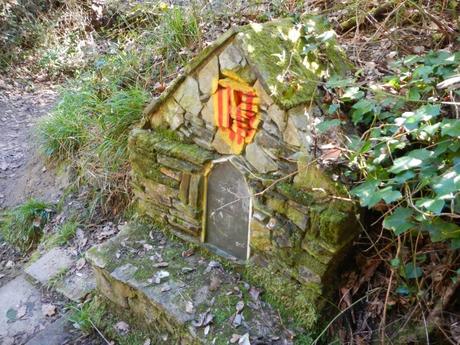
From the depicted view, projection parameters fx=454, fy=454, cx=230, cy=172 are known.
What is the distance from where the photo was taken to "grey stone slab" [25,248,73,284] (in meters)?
4.00

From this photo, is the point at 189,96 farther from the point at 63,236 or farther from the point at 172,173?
the point at 63,236

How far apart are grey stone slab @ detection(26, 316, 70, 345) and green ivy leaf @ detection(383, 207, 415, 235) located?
2.60m

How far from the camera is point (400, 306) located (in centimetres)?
245

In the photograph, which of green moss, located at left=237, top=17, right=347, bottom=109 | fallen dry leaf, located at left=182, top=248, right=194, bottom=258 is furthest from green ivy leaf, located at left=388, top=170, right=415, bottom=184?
fallen dry leaf, located at left=182, top=248, right=194, bottom=258

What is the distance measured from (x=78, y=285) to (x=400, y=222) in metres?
2.83

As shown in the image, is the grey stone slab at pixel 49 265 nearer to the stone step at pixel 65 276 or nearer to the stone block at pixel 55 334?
the stone step at pixel 65 276

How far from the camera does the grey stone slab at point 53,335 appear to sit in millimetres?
3402

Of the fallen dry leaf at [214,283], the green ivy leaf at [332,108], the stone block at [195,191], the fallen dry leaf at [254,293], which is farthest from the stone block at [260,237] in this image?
the green ivy leaf at [332,108]

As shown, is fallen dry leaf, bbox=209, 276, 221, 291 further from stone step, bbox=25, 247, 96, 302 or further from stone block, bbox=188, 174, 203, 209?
stone step, bbox=25, 247, 96, 302

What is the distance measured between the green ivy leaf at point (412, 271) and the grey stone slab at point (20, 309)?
111 inches

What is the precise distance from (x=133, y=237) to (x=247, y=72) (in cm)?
167

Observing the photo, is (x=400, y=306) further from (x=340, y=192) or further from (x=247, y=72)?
(x=247, y=72)

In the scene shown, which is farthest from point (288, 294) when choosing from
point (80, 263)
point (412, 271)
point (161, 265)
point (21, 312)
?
point (21, 312)

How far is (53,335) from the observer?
3.46 m
